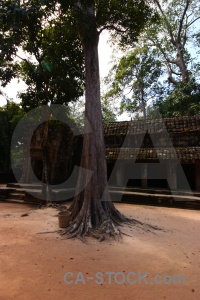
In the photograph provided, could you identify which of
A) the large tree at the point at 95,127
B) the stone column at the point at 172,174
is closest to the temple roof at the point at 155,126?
the stone column at the point at 172,174

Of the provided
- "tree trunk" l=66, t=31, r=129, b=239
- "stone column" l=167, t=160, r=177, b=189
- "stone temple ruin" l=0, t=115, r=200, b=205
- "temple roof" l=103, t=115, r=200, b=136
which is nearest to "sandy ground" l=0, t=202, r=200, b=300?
"tree trunk" l=66, t=31, r=129, b=239

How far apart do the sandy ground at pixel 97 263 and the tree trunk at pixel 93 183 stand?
22.2 inches

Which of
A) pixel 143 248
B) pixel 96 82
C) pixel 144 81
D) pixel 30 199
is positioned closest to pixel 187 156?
pixel 96 82

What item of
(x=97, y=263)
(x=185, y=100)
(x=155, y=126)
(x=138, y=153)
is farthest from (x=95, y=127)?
(x=185, y=100)

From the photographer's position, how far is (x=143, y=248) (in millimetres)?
5078

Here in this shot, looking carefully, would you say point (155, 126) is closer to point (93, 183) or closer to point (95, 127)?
point (95, 127)

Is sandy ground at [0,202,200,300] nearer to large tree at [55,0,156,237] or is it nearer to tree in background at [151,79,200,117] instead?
large tree at [55,0,156,237]

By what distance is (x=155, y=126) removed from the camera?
1322 centimetres

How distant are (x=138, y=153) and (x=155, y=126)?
2197 millimetres

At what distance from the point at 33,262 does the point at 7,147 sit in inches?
723

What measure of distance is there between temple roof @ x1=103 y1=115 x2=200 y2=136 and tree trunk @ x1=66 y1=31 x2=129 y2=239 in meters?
6.23

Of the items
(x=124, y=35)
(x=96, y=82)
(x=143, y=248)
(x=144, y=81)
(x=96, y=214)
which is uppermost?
(x=144, y=81)

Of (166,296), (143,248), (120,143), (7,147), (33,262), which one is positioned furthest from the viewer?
(7,147)

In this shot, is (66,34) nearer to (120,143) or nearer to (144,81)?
(120,143)
